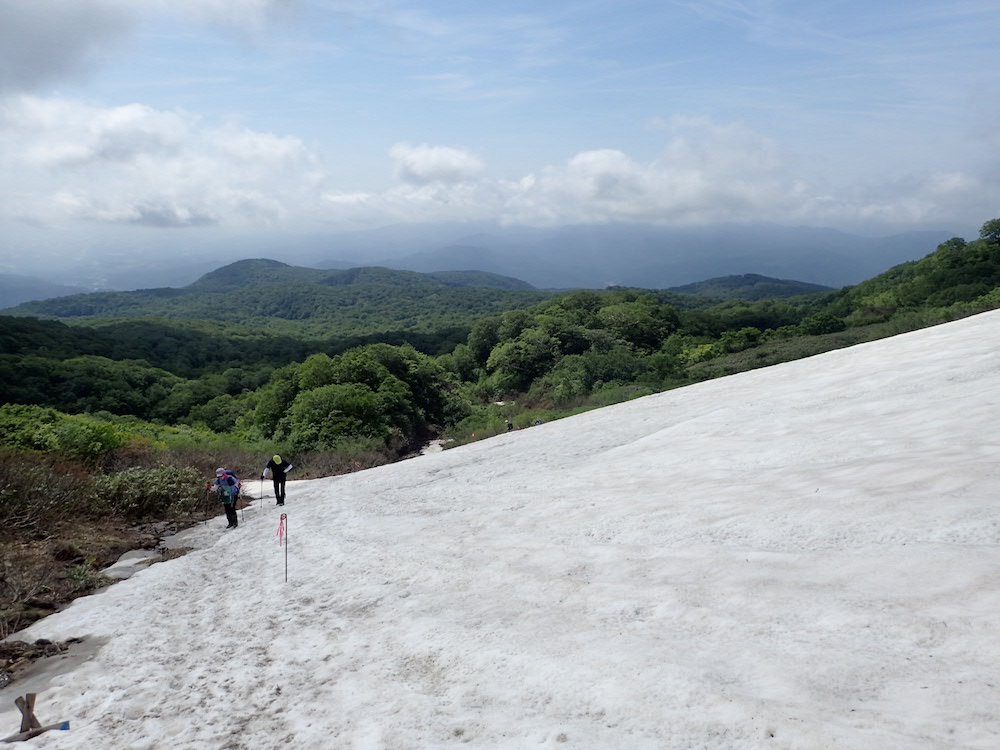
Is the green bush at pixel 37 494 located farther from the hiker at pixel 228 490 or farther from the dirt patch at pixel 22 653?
the dirt patch at pixel 22 653

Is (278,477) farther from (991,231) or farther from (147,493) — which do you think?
(991,231)

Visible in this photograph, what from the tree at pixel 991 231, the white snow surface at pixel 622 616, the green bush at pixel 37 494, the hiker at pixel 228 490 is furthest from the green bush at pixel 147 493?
the tree at pixel 991 231

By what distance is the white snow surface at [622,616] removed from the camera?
500cm

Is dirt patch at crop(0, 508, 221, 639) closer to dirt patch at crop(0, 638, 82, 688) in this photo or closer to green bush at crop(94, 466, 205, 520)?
dirt patch at crop(0, 638, 82, 688)

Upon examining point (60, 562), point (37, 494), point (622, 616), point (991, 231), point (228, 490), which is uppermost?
point (991, 231)

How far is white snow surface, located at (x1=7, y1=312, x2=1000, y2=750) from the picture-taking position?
5.00 m

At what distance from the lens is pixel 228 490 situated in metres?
15.6

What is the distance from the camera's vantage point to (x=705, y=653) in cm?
579

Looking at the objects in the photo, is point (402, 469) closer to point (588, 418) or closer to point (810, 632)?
point (588, 418)

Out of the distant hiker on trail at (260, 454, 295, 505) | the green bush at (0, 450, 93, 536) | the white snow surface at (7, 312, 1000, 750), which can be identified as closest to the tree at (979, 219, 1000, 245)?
the white snow surface at (7, 312, 1000, 750)

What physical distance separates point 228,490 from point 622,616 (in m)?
12.0

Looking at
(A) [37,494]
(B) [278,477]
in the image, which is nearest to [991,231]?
(B) [278,477]

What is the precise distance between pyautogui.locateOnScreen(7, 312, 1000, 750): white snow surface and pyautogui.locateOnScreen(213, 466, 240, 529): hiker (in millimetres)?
1975

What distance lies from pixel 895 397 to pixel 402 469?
14040 mm
